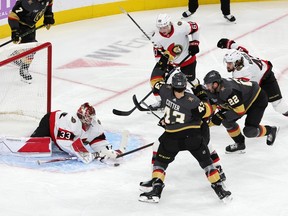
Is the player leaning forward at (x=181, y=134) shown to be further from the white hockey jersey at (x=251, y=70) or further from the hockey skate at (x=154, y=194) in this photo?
the white hockey jersey at (x=251, y=70)

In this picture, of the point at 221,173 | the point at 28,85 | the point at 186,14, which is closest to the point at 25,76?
the point at 28,85

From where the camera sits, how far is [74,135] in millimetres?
5074

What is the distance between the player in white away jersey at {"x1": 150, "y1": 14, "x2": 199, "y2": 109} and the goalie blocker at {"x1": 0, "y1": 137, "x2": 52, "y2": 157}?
45.1 inches

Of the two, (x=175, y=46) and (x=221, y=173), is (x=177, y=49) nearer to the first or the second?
(x=175, y=46)

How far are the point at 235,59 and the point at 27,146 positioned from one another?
1538 millimetres

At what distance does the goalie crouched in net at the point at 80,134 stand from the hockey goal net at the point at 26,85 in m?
0.53

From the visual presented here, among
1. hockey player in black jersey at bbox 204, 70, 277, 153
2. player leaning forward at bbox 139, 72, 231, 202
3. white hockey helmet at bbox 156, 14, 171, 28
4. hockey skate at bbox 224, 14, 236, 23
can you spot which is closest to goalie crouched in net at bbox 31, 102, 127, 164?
player leaning forward at bbox 139, 72, 231, 202

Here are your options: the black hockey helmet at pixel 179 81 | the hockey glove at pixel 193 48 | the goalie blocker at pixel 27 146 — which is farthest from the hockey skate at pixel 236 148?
the goalie blocker at pixel 27 146

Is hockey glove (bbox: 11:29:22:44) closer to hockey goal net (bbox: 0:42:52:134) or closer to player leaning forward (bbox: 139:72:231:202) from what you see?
→ hockey goal net (bbox: 0:42:52:134)

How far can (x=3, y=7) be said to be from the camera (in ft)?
25.8

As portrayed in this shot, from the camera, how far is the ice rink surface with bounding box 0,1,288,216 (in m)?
4.55

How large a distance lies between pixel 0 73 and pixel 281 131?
6.96 feet

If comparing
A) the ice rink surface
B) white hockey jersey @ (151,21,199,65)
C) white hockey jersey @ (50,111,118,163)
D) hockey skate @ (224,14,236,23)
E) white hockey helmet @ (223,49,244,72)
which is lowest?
hockey skate @ (224,14,236,23)

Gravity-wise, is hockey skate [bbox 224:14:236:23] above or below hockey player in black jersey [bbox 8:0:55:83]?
below
